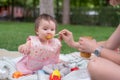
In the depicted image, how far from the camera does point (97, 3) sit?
105ft

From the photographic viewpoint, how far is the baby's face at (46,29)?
13.5 feet

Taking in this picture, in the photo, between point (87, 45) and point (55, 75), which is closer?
point (87, 45)

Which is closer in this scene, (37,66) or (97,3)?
(37,66)

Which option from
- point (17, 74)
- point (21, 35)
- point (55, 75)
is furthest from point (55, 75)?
point (21, 35)

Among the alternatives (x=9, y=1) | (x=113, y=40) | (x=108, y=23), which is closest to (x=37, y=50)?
(x=113, y=40)

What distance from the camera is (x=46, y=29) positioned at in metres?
4.15

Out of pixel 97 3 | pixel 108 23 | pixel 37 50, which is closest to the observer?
pixel 37 50

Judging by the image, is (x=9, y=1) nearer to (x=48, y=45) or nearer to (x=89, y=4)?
(x=89, y=4)

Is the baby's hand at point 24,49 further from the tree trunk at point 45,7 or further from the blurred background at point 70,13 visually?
the blurred background at point 70,13

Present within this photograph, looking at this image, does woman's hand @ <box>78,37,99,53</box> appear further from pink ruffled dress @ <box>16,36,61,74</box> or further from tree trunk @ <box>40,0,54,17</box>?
tree trunk @ <box>40,0,54,17</box>

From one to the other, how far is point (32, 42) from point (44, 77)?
1.78 feet

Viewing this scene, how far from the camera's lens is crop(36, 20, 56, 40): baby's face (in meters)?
4.12

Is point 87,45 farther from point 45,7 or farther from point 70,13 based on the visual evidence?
point 70,13

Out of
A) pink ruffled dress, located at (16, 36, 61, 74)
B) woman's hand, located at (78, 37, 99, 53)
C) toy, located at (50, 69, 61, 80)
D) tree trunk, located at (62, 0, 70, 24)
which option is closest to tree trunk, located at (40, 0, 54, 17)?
pink ruffled dress, located at (16, 36, 61, 74)
